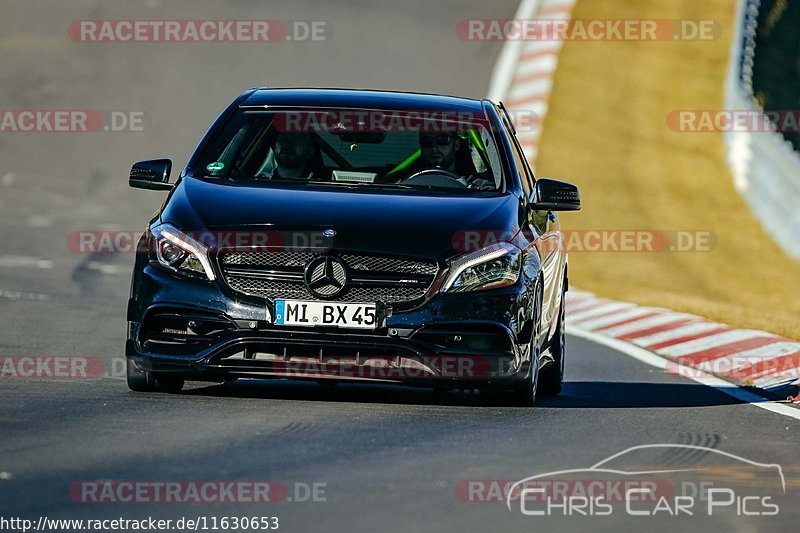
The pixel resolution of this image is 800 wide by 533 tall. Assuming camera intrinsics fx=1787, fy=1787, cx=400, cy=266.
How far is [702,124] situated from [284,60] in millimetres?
6573

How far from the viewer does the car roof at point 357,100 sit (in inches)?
391

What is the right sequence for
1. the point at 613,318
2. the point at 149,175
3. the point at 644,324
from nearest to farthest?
the point at 149,175 < the point at 644,324 < the point at 613,318

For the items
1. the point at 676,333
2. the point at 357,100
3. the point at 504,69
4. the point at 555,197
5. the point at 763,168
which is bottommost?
the point at 676,333

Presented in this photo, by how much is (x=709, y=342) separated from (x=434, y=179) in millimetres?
4470

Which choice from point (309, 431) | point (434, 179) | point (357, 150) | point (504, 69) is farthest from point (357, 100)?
point (504, 69)

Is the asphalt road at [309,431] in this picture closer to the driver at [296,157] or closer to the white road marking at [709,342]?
the white road marking at [709,342]

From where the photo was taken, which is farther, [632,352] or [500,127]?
[632,352]

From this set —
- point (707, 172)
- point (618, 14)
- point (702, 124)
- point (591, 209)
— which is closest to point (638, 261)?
point (591, 209)

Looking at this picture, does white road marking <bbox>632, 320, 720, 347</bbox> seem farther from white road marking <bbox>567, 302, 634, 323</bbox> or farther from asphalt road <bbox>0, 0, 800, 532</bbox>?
white road marking <bbox>567, 302, 634, 323</bbox>

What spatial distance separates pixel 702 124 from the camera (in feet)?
89.6

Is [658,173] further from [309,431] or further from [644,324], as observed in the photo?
[309,431]

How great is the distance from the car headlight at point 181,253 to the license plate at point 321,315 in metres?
0.40

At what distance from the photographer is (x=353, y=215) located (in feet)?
28.2

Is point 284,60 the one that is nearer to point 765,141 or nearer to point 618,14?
point 618,14
